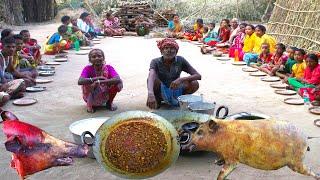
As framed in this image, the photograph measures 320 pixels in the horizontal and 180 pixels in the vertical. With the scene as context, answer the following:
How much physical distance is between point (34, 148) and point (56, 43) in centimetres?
720

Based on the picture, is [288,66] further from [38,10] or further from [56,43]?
[38,10]

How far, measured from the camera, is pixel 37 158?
100.0 inches

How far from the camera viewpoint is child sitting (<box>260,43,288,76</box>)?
6.97m

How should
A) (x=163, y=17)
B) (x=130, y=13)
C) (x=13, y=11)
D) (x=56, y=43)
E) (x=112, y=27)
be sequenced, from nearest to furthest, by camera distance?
1. (x=56, y=43)
2. (x=112, y=27)
3. (x=163, y=17)
4. (x=130, y=13)
5. (x=13, y=11)

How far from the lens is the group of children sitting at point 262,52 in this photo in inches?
227

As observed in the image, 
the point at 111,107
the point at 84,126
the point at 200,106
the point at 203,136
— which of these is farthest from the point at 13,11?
the point at 203,136

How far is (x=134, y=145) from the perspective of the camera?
2488mm

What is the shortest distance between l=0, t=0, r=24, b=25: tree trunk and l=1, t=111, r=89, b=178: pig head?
14.1 m

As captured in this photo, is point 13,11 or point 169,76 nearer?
point 169,76

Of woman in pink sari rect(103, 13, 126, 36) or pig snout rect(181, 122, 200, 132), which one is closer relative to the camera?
pig snout rect(181, 122, 200, 132)

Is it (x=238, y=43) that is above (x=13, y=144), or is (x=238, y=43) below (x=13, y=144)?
below

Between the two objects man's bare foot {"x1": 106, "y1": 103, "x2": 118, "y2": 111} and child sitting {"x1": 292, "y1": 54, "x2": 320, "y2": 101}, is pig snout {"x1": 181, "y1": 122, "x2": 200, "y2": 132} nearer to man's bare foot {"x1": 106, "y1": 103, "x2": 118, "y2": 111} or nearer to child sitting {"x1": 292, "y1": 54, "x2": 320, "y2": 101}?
man's bare foot {"x1": 106, "y1": 103, "x2": 118, "y2": 111}

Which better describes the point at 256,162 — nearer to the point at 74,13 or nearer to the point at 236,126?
the point at 236,126

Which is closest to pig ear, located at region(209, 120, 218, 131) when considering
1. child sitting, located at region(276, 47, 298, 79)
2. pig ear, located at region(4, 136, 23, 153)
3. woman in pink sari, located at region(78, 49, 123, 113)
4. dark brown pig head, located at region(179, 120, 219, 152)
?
dark brown pig head, located at region(179, 120, 219, 152)
